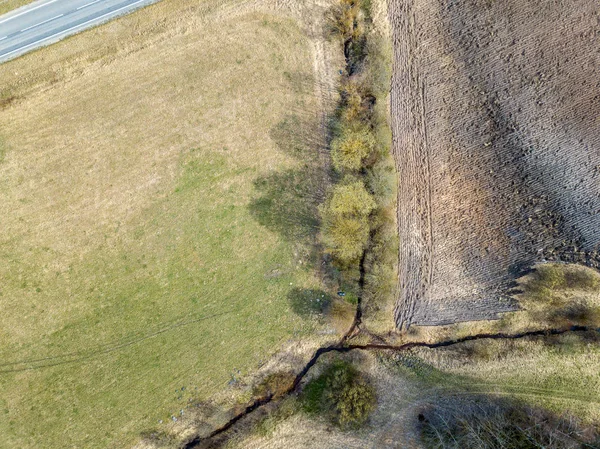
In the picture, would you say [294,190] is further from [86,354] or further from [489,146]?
[86,354]

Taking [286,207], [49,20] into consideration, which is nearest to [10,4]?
[49,20]

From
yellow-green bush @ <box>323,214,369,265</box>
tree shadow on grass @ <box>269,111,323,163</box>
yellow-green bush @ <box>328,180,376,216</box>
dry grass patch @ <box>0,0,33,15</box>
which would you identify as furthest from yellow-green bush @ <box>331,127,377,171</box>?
dry grass patch @ <box>0,0,33,15</box>

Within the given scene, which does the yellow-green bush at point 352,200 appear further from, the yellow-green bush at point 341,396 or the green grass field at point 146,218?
the yellow-green bush at point 341,396

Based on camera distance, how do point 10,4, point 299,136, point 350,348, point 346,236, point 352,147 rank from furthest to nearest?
point 299,136, point 350,348, point 352,147, point 346,236, point 10,4

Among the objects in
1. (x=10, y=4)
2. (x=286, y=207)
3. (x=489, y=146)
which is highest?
(x=10, y=4)

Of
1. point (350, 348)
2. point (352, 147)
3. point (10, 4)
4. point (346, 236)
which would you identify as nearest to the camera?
point (10, 4)

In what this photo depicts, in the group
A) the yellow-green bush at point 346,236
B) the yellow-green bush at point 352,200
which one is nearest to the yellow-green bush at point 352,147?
the yellow-green bush at point 352,200

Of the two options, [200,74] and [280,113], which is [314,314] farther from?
[200,74]

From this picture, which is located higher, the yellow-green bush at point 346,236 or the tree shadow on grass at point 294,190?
the tree shadow on grass at point 294,190
